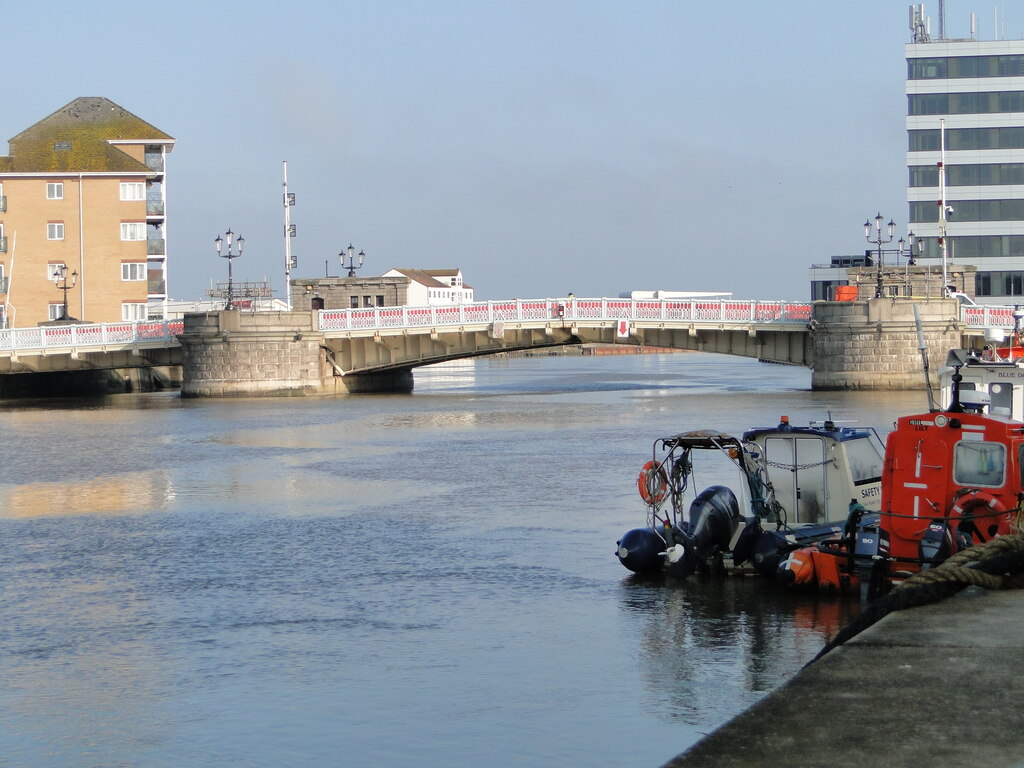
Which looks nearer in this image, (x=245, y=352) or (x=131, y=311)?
(x=245, y=352)

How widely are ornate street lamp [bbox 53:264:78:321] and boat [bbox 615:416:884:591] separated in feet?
188

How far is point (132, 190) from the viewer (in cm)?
8262

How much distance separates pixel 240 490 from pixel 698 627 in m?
16.5

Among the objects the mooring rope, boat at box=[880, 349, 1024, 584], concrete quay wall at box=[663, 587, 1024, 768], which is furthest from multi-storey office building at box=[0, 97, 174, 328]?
concrete quay wall at box=[663, 587, 1024, 768]

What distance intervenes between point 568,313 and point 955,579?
49.0 meters

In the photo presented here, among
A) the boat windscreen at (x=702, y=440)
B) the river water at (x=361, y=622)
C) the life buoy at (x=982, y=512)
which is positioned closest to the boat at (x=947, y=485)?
the life buoy at (x=982, y=512)

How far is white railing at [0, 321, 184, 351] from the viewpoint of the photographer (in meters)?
60.9

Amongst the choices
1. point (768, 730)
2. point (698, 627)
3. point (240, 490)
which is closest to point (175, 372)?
point (240, 490)

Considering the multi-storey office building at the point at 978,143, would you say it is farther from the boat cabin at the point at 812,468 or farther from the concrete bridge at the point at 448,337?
the boat cabin at the point at 812,468

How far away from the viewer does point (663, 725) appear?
39.6 feet

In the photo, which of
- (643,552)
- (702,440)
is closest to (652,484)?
(702,440)

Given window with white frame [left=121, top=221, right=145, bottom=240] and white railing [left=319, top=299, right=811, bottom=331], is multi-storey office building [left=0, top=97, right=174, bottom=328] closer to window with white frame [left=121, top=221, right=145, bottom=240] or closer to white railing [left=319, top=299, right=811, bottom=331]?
window with white frame [left=121, top=221, right=145, bottom=240]

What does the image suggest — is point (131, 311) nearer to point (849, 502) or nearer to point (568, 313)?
point (568, 313)

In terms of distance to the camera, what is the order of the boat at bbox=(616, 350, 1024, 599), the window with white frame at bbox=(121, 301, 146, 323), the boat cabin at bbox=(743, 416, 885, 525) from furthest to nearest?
1. the window with white frame at bbox=(121, 301, 146, 323)
2. the boat cabin at bbox=(743, 416, 885, 525)
3. the boat at bbox=(616, 350, 1024, 599)
